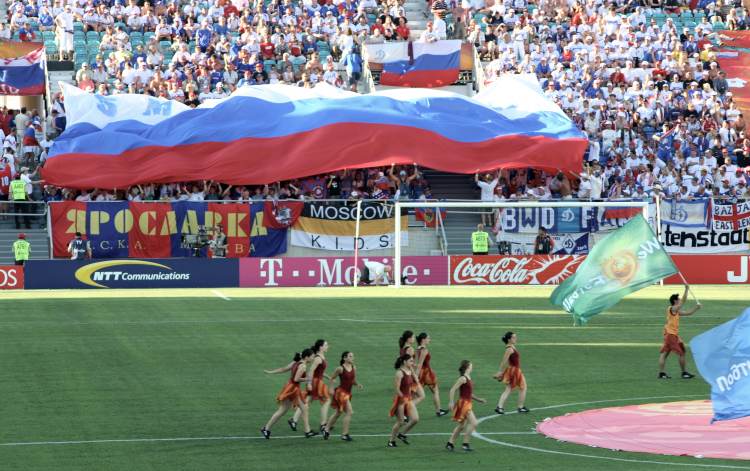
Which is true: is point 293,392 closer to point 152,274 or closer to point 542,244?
point 152,274

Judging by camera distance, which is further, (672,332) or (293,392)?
(672,332)

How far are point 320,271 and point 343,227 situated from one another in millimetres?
1932

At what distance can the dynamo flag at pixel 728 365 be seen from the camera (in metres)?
19.0

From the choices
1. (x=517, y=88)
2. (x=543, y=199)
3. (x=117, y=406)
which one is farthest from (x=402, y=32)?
(x=117, y=406)

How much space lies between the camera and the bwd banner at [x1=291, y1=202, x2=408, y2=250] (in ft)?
154

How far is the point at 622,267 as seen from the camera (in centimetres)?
2856

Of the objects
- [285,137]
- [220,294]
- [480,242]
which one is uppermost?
[285,137]

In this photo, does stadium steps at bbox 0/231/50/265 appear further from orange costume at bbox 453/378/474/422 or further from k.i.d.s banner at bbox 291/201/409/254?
orange costume at bbox 453/378/474/422

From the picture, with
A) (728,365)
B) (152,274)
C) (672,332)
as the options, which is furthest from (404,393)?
(152,274)

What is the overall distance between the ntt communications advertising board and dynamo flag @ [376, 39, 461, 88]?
12397 mm

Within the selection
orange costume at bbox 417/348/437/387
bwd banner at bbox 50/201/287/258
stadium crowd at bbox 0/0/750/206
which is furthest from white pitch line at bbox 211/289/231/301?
orange costume at bbox 417/348/437/387

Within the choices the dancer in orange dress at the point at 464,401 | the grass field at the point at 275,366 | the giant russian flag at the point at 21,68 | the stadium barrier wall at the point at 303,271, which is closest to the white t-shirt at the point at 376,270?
the stadium barrier wall at the point at 303,271

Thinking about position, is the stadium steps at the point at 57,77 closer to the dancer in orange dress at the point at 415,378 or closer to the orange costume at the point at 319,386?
the dancer in orange dress at the point at 415,378

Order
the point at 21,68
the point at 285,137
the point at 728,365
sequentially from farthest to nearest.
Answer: the point at 21,68, the point at 285,137, the point at 728,365
